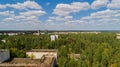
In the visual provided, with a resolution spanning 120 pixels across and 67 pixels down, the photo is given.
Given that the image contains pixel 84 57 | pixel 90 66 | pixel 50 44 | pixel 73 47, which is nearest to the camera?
pixel 90 66

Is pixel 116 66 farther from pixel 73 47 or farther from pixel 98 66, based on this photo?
pixel 73 47

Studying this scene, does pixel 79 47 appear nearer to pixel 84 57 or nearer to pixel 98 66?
pixel 84 57

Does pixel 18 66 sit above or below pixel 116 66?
above

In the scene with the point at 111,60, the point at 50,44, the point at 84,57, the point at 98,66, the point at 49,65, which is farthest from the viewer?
the point at 50,44

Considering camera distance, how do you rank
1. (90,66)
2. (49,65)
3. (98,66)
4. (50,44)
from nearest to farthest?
(49,65)
(98,66)
(90,66)
(50,44)

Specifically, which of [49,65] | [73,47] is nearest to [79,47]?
[73,47]

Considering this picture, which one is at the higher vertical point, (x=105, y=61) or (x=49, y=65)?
(x=49, y=65)

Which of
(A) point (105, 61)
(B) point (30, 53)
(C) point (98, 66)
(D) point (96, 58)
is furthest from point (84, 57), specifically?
(B) point (30, 53)

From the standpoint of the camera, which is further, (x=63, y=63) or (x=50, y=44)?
(x=50, y=44)

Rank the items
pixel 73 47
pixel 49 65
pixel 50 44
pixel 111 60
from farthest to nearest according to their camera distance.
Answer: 1. pixel 50 44
2. pixel 73 47
3. pixel 111 60
4. pixel 49 65
